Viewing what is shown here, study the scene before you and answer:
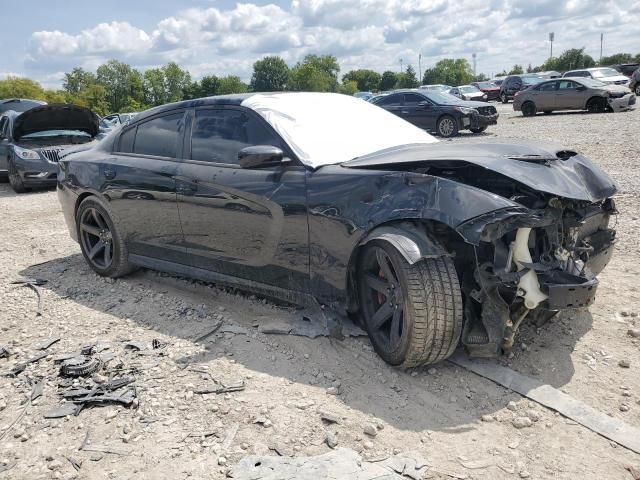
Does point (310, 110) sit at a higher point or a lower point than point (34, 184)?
higher

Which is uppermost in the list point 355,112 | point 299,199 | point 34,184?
point 355,112

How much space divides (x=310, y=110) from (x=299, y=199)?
0.98m

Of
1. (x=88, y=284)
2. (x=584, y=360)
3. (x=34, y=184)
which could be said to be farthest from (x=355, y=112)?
(x=34, y=184)

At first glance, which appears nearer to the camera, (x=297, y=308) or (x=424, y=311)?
(x=424, y=311)

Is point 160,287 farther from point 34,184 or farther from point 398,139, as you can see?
point 34,184

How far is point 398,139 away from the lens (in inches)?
174

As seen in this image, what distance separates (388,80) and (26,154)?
8905 cm

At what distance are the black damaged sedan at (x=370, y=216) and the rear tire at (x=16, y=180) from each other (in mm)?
7337

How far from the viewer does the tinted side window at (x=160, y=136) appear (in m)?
4.67

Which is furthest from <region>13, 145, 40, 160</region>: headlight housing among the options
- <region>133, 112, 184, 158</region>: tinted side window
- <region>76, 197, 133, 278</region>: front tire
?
<region>133, 112, 184, 158</region>: tinted side window

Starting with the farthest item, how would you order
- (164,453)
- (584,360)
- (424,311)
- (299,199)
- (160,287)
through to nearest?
1. (160,287)
2. (299,199)
3. (584,360)
4. (424,311)
5. (164,453)

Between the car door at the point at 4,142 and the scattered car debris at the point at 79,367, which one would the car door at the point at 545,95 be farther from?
the scattered car debris at the point at 79,367

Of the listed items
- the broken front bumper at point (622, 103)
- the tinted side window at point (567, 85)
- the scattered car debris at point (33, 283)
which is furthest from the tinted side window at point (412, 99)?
the scattered car debris at point (33, 283)

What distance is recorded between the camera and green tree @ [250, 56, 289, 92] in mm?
89688
